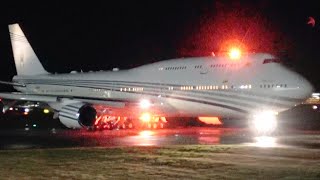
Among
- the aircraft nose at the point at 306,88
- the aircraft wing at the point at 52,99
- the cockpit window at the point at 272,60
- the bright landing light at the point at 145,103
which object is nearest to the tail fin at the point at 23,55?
the aircraft wing at the point at 52,99

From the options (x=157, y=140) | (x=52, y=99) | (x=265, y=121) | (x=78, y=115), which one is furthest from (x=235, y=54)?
(x=52, y=99)

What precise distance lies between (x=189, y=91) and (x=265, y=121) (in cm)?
474

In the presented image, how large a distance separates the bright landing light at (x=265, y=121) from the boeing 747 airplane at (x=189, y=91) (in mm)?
52

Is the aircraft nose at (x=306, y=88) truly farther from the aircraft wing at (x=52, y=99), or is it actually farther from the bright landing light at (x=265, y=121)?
the aircraft wing at (x=52, y=99)

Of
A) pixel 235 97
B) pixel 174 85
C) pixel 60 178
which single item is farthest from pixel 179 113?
pixel 60 178

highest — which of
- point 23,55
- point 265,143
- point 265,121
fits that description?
point 23,55

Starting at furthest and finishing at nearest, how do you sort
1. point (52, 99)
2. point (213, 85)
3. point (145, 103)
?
point (52, 99) → point (145, 103) → point (213, 85)

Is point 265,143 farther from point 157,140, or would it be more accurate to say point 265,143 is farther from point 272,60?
point 272,60

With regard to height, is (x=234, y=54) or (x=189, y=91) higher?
(x=234, y=54)

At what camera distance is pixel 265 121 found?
1272 inches

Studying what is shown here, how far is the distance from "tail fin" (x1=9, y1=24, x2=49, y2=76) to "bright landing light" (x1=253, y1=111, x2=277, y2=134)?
2059 centimetres

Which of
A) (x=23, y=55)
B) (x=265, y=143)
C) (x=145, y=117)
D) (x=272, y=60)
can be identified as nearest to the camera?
(x=265, y=143)

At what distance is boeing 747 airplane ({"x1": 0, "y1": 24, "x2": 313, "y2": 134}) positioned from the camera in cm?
2867

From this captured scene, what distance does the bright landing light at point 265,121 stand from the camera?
29.6 metres
